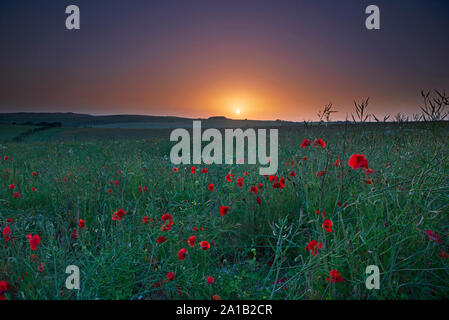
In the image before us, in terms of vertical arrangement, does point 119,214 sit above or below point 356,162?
below

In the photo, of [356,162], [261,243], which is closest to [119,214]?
[261,243]

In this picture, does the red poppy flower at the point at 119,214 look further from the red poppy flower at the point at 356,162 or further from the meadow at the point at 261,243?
the red poppy flower at the point at 356,162

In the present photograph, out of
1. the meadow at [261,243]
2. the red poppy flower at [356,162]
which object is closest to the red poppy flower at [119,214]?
the meadow at [261,243]

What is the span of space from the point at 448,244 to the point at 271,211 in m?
1.29

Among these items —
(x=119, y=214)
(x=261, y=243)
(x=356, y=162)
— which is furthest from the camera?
(x=261, y=243)

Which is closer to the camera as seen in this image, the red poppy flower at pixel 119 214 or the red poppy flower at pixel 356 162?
the red poppy flower at pixel 356 162

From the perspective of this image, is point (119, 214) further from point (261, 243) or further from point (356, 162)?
point (356, 162)

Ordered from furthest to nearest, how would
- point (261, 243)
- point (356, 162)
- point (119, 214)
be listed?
point (261, 243) < point (119, 214) < point (356, 162)

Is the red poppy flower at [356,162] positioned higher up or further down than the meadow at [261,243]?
higher up

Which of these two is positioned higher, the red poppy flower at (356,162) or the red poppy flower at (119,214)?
the red poppy flower at (356,162)

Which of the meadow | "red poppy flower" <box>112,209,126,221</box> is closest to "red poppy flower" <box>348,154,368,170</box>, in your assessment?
the meadow
